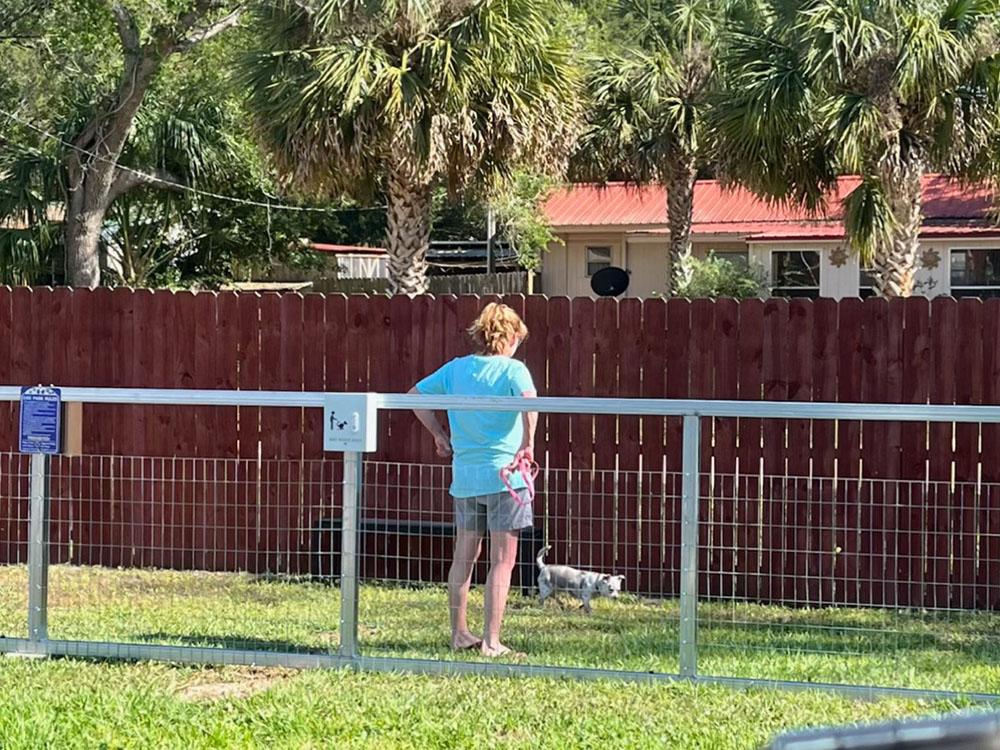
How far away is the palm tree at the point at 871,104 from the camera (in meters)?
14.4

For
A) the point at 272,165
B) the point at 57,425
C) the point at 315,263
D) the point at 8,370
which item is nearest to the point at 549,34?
the point at 272,165

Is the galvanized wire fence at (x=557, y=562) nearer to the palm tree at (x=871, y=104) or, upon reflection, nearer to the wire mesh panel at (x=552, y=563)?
the wire mesh panel at (x=552, y=563)

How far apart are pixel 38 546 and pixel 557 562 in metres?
3.17

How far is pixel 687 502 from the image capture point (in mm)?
6293

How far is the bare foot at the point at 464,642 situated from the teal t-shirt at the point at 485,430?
2.17 ft

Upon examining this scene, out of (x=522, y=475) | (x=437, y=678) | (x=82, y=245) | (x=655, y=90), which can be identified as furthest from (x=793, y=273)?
(x=437, y=678)

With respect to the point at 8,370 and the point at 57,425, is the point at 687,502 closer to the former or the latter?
the point at 57,425

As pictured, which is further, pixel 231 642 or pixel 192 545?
pixel 192 545

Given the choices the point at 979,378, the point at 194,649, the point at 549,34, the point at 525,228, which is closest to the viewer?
the point at 194,649

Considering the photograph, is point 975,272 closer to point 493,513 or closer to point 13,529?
point 13,529

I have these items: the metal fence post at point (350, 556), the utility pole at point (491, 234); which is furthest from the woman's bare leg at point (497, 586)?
the utility pole at point (491, 234)

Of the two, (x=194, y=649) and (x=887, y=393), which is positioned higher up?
(x=887, y=393)

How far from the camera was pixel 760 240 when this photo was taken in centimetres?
3003

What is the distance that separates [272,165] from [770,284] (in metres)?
16.5
